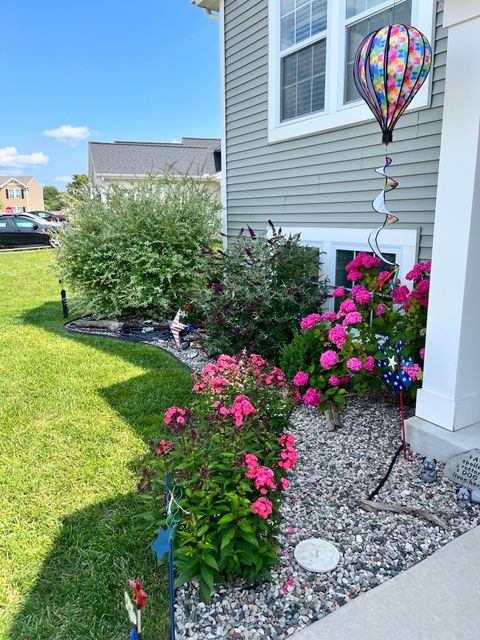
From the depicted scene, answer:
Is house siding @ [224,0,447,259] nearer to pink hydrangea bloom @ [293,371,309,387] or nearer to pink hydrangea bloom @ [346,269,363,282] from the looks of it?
pink hydrangea bloom @ [346,269,363,282]

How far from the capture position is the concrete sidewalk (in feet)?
5.08

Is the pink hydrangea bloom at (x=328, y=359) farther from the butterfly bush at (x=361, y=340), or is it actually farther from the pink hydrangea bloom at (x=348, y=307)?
the pink hydrangea bloom at (x=348, y=307)

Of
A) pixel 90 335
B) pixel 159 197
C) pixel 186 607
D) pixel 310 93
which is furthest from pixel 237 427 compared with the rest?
pixel 159 197

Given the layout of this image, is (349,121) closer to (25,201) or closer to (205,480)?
(205,480)

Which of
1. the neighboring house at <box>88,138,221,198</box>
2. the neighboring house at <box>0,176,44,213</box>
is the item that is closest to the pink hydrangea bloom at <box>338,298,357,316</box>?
the neighboring house at <box>88,138,221,198</box>

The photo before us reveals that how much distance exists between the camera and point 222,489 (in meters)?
1.76

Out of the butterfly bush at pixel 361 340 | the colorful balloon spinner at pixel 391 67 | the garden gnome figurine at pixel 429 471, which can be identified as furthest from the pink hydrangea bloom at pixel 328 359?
the colorful balloon spinner at pixel 391 67

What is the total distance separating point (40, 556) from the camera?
2117mm

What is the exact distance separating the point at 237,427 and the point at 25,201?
6101 cm

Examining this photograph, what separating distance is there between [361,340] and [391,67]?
1683 millimetres

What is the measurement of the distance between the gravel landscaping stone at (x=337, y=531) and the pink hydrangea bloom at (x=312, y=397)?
0.17 m

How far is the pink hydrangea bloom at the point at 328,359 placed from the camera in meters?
3.17

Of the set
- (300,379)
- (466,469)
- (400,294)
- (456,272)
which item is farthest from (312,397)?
(456,272)

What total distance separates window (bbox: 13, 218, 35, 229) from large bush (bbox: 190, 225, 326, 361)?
1570cm
